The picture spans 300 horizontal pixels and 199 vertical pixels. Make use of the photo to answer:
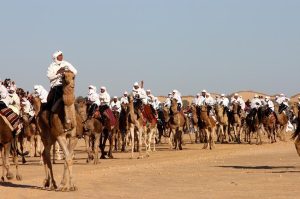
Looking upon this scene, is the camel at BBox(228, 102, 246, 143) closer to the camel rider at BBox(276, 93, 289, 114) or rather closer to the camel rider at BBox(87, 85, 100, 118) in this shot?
the camel rider at BBox(276, 93, 289, 114)

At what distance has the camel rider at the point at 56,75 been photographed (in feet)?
54.0

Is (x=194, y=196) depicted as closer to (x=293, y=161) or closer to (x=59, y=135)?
(x=59, y=135)

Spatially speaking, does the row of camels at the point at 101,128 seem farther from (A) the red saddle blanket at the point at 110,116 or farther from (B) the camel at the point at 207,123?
(A) the red saddle blanket at the point at 110,116

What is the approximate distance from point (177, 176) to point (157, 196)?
523cm

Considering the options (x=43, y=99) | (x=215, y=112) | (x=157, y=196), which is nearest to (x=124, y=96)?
(x=215, y=112)

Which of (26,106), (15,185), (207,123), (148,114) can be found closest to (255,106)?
(207,123)

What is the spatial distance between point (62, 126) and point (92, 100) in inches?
504

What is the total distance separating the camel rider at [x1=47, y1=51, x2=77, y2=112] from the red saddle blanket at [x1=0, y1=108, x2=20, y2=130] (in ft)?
10.7

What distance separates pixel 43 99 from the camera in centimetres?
2552

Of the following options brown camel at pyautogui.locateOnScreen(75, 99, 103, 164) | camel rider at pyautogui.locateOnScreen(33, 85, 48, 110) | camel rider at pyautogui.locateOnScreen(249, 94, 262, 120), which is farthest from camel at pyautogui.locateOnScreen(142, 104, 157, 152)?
camel rider at pyautogui.locateOnScreen(249, 94, 262, 120)

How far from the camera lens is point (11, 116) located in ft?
65.1

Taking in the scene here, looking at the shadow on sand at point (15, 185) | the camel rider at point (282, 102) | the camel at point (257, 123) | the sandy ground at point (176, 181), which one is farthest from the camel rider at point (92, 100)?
the camel rider at point (282, 102)

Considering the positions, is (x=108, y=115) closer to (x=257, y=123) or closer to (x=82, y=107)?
(x=82, y=107)

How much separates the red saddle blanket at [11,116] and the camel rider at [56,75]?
327cm
